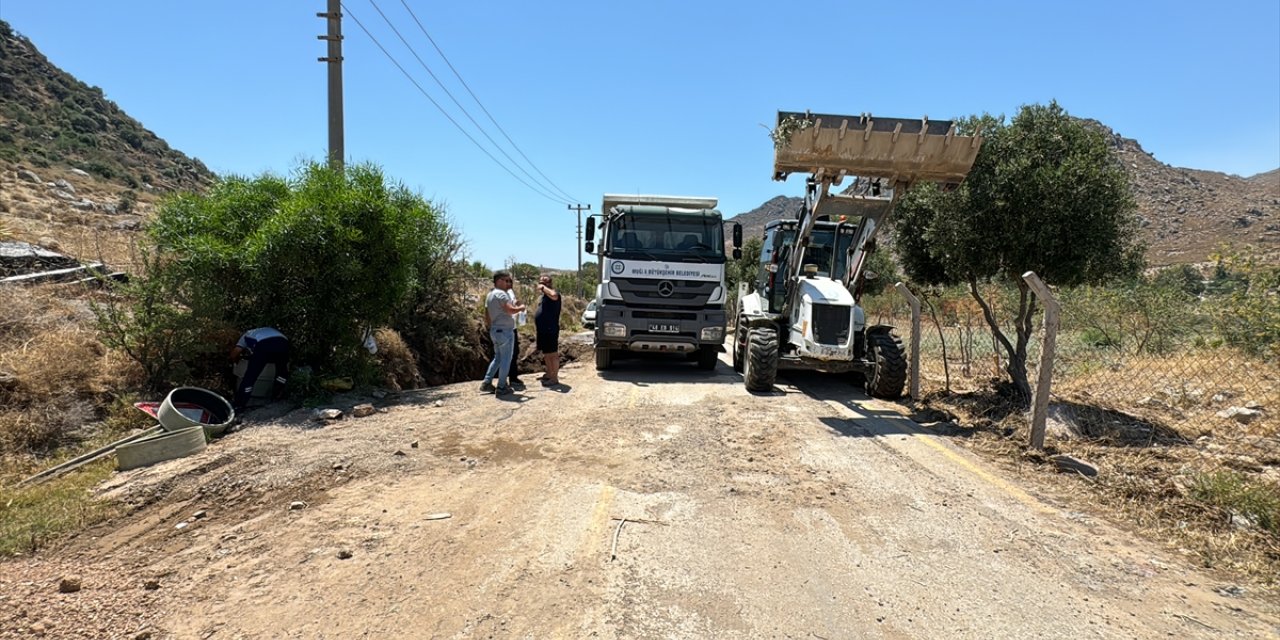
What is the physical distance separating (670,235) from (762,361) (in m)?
3.15

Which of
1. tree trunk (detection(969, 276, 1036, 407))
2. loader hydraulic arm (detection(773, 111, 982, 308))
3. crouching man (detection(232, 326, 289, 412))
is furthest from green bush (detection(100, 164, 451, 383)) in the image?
tree trunk (detection(969, 276, 1036, 407))

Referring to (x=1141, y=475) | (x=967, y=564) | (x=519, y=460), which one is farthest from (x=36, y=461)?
(x=1141, y=475)

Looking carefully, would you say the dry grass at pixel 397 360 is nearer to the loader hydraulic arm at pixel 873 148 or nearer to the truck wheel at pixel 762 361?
the truck wheel at pixel 762 361

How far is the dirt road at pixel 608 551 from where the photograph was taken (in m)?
2.79

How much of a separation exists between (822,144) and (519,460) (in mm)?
4888

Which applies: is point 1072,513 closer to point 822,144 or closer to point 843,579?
point 843,579

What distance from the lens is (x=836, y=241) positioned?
10.9 metres

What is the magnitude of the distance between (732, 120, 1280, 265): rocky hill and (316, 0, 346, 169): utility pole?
1238 inches

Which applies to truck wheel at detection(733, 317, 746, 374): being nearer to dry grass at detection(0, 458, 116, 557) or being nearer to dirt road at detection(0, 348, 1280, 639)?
dirt road at detection(0, 348, 1280, 639)

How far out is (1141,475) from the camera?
473cm

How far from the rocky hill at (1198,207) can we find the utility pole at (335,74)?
31.5 metres

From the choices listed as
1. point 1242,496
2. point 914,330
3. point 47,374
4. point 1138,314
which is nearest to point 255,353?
point 47,374

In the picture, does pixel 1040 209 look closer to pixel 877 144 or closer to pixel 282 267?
pixel 877 144

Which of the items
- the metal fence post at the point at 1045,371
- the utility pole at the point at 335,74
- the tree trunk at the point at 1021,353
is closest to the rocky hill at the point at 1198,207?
the utility pole at the point at 335,74
